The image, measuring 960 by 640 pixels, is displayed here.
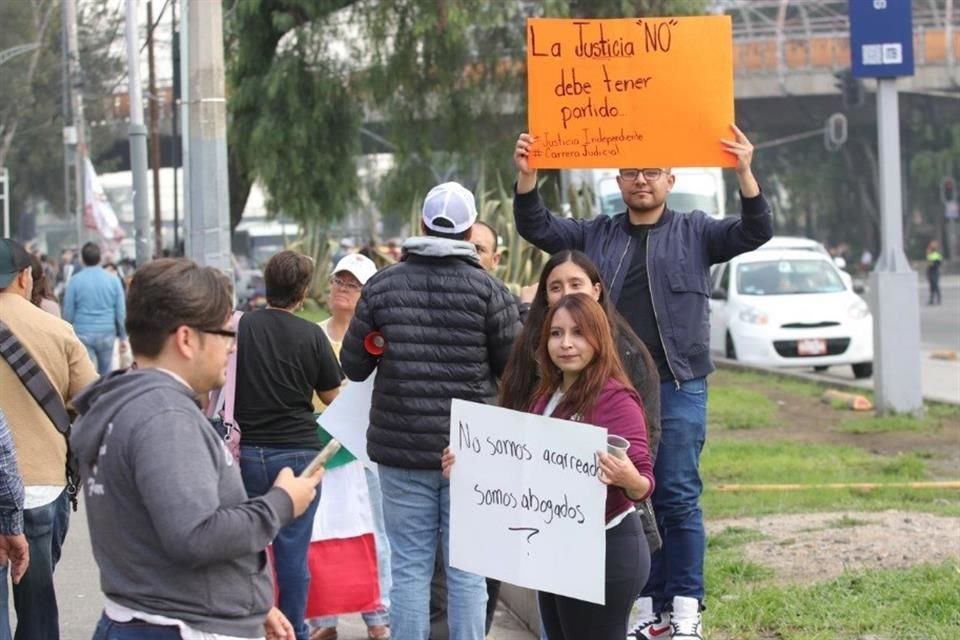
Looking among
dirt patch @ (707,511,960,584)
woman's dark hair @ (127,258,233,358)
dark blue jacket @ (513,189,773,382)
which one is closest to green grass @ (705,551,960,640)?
dirt patch @ (707,511,960,584)

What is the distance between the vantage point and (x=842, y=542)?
8.34 metres

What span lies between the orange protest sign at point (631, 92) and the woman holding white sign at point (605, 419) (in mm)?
1380

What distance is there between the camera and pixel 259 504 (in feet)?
12.2

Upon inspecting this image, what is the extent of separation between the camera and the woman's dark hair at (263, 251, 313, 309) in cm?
687

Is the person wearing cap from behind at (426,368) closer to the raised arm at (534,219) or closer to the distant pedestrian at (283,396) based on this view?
the raised arm at (534,219)

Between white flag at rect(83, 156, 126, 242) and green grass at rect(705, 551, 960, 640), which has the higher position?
white flag at rect(83, 156, 126, 242)

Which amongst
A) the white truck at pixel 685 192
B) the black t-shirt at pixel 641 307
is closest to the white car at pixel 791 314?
the white truck at pixel 685 192

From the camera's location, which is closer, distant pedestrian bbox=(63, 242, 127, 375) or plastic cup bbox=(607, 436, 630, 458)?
→ plastic cup bbox=(607, 436, 630, 458)

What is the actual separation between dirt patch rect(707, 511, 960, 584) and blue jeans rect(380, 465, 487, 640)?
6.79ft

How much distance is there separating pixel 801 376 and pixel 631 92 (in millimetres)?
14031

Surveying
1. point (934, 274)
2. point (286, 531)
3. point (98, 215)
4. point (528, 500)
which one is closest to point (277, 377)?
point (286, 531)

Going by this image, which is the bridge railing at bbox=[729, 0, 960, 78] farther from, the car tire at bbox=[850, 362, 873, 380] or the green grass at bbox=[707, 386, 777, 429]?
the green grass at bbox=[707, 386, 777, 429]

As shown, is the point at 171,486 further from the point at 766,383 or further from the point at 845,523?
the point at 766,383

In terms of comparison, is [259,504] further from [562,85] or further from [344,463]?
[344,463]
